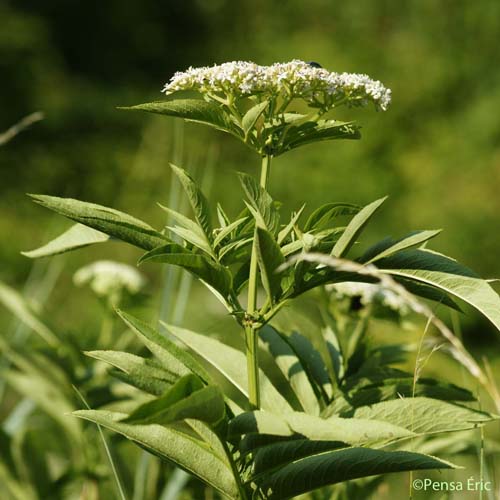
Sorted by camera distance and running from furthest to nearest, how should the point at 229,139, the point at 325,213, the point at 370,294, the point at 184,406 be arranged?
the point at 229,139 < the point at 370,294 < the point at 325,213 < the point at 184,406

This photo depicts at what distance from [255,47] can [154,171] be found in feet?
3.68

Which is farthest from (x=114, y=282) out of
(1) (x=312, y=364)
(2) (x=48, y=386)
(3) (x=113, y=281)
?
(1) (x=312, y=364)

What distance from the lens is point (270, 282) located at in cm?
73

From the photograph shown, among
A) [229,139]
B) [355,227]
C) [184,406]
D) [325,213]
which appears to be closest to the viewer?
[184,406]

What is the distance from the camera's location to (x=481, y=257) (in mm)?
3971

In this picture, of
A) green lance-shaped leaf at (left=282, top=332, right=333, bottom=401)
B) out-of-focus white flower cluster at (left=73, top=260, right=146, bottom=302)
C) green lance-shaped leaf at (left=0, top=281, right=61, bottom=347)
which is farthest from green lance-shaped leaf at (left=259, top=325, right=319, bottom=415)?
out-of-focus white flower cluster at (left=73, top=260, right=146, bottom=302)

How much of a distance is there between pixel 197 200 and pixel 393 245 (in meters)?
0.18

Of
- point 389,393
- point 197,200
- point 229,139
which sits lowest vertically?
point 389,393

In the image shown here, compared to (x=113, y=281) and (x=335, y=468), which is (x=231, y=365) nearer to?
(x=335, y=468)

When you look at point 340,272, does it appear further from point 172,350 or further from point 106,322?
point 106,322

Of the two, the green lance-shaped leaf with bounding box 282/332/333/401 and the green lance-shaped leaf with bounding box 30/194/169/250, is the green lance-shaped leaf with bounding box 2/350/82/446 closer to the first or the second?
the green lance-shaped leaf with bounding box 282/332/333/401

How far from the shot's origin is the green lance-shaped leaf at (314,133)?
0.79 meters

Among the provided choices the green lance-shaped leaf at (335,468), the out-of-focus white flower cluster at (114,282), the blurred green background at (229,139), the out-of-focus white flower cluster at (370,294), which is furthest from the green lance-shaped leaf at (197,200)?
the blurred green background at (229,139)

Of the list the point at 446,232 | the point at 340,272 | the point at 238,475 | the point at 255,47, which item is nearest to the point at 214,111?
the point at 340,272
